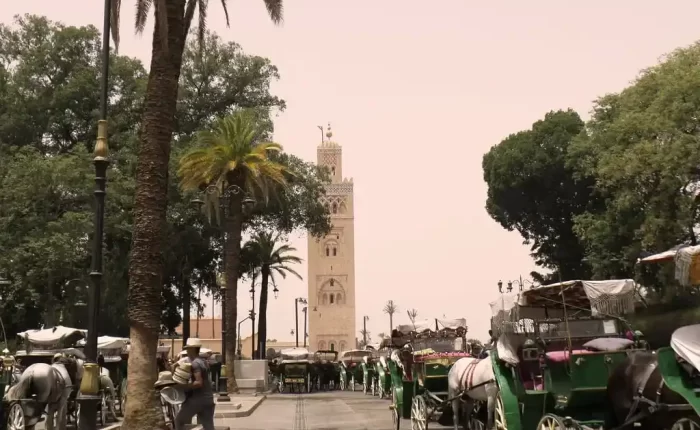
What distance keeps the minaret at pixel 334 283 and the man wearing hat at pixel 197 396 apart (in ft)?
337

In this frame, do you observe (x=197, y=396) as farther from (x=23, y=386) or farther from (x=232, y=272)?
(x=232, y=272)

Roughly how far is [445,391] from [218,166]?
62.2 ft

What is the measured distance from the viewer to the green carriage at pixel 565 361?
9773 mm

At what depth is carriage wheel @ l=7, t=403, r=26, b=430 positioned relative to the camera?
1357 centimetres

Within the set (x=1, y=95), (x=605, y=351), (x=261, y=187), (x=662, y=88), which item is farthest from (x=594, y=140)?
(x=605, y=351)

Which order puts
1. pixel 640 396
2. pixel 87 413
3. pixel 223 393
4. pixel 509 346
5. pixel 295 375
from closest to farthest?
pixel 640 396
pixel 509 346
pixel 87 413
pixel 223 393
pixel 295 375

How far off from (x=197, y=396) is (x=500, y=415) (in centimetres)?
408

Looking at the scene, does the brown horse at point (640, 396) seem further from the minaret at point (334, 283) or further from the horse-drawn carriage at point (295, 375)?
the minaret at point (334, 283)

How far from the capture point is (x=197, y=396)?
440 inches

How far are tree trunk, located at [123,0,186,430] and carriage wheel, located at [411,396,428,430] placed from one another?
4.33 meters

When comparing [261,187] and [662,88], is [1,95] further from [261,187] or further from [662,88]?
[662,88]

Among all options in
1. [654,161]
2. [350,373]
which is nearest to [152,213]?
[654,161]

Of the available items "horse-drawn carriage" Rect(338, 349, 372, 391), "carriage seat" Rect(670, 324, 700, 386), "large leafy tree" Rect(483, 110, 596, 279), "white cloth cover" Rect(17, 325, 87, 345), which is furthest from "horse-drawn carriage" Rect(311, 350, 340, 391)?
"carriage seat" Rect(670, 324, 700, 386)

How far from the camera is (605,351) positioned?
32.4 ft
